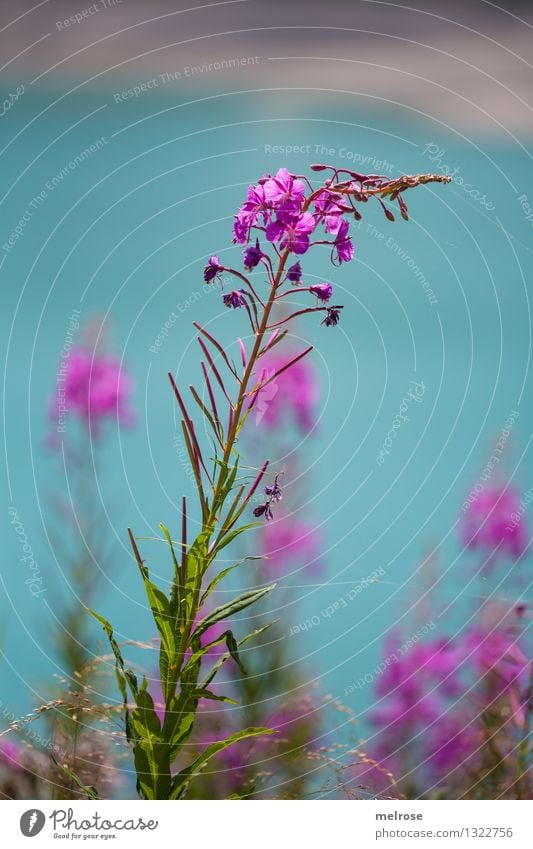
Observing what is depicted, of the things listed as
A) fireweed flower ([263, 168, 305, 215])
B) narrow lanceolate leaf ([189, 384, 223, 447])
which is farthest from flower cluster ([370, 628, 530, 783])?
fireweed flower ([263, 168, 305, 215])

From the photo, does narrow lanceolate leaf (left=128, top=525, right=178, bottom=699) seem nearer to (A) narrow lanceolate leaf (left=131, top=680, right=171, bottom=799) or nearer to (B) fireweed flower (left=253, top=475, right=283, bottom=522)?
(A) narrow lanceolate leaf (left=131, top=680, right=171, bottom=799)

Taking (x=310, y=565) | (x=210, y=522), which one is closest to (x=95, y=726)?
(x=310, y=565)

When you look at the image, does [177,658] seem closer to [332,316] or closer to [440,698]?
[332,316]

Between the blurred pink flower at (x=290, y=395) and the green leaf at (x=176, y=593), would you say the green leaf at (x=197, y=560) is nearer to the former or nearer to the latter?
the green leaf at (x=176, y=593)

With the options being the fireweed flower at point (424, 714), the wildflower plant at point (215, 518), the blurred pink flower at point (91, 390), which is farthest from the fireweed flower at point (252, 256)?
the fireweed flower at point (424, 714)

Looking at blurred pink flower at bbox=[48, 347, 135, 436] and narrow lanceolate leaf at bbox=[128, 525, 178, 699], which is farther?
blurred pink flower at bbox=[48, 347, 135, 436]

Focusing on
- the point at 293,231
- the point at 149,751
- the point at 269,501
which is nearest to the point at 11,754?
the point at 149,751

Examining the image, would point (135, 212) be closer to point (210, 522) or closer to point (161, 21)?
point (161, 21)
